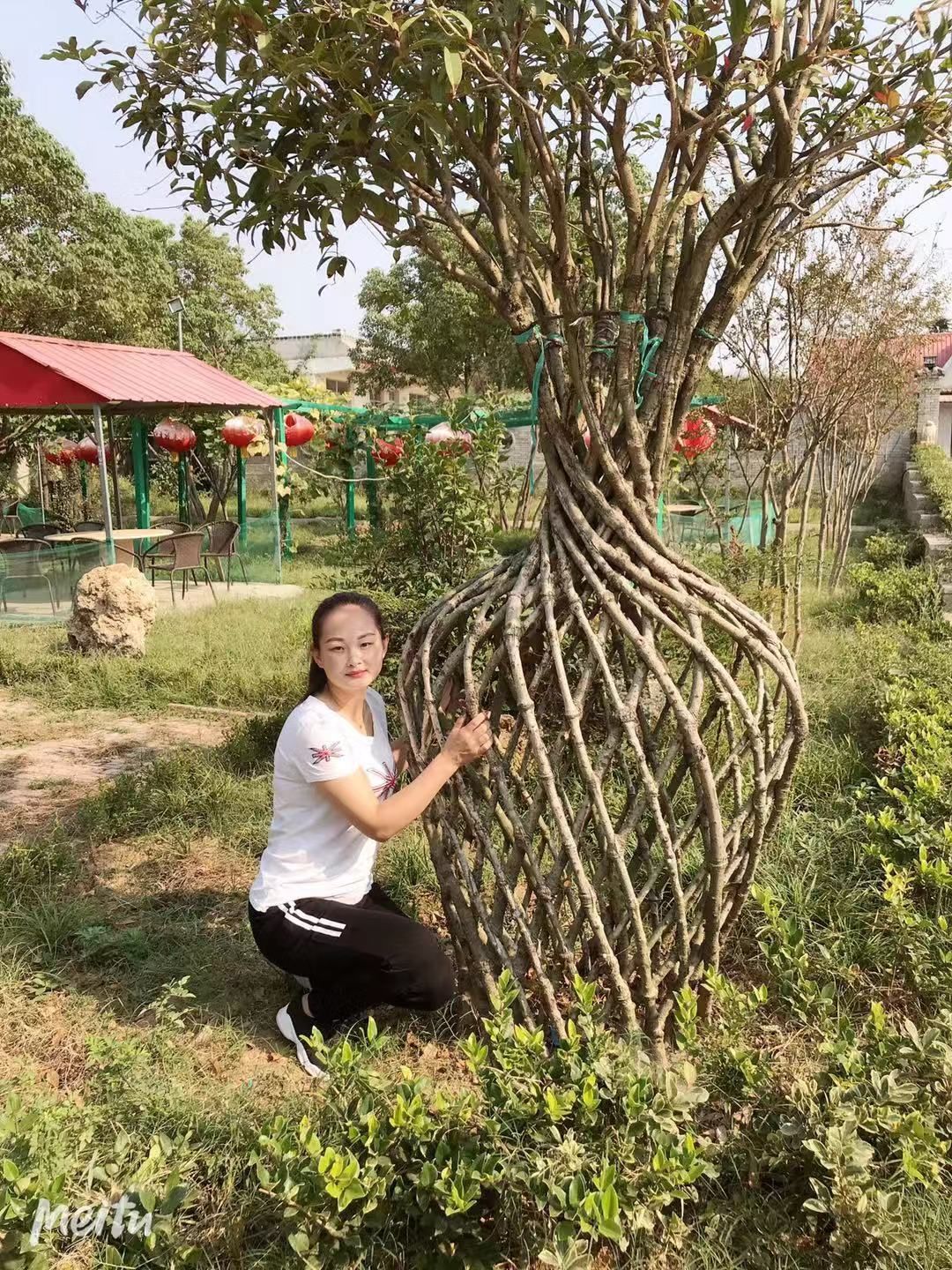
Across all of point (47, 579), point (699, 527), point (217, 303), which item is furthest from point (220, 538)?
point (217, 303)

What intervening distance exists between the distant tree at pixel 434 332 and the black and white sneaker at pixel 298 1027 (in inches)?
610

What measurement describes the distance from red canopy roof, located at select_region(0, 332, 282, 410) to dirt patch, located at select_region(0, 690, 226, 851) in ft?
12.9

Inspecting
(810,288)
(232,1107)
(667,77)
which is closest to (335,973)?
(232,1107)

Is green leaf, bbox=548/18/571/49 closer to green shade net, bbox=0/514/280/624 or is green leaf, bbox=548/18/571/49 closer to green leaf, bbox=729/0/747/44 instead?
green leaf, bbox=729/0/747/44

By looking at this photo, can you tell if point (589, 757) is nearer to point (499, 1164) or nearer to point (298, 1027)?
point (499, 1164)

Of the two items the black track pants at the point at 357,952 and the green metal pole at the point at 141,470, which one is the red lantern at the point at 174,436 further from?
the black track pants at the point at 357,952

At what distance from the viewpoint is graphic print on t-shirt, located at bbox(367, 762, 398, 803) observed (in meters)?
2.46

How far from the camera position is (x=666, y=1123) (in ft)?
5.61

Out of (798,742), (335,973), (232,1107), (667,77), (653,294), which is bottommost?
(232,1107)

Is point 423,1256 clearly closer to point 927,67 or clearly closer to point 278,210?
point 278,210

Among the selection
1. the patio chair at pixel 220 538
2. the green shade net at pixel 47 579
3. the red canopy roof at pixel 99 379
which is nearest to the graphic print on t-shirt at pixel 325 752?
the green shade net at pixel 47 579

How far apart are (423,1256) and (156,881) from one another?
207 cm

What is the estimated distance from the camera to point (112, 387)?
9.10m

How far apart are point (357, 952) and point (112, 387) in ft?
26.6
